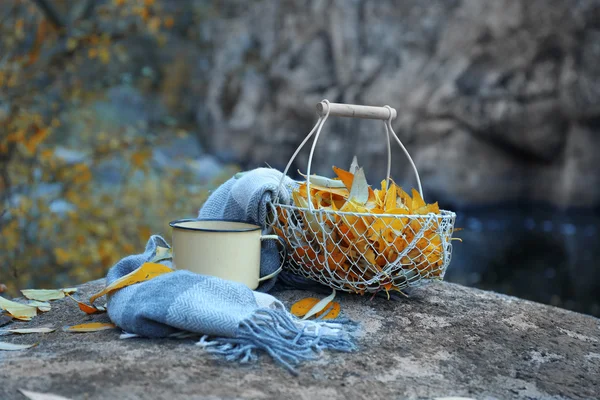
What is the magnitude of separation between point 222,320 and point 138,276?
0.63 feet

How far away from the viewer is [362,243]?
2.86 ft

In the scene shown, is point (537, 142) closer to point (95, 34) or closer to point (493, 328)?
point (95, 34)

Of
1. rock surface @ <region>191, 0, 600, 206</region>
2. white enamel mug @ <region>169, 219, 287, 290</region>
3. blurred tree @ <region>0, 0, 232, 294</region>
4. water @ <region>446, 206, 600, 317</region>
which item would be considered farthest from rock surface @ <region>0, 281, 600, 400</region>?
rock surface @ <region>191, 0, 600, 206</region>

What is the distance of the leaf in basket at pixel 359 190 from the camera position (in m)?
0.93

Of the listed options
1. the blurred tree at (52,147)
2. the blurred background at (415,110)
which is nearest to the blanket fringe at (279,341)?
the blurred tree at (52,147)

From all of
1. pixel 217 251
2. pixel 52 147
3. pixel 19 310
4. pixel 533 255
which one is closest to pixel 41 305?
pixel 19 310

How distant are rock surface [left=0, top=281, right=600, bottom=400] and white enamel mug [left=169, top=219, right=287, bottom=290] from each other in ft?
0.41

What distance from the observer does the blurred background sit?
3.98 metres

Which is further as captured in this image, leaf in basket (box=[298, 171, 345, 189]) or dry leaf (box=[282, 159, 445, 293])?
leaf in basket (box=[298, 171, 345, 189])

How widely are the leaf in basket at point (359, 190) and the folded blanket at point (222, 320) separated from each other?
0.70ft

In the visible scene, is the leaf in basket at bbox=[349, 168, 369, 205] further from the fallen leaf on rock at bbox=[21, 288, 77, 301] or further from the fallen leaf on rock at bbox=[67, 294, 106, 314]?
the fallen leaf on rock at bbox=[21, 288, 77, 301]

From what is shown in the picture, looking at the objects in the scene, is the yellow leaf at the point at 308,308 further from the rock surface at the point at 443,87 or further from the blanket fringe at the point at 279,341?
the rock surface at the point at 443,87

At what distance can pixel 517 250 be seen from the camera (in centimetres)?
476

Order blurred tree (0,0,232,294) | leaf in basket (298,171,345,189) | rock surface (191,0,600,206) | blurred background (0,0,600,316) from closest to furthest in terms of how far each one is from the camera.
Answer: leaf in basket (298,171,345,189)
blurred tree (0,0,232,294)
blurred background (0,0,600,316)
rock surface (191,0,600,206)
